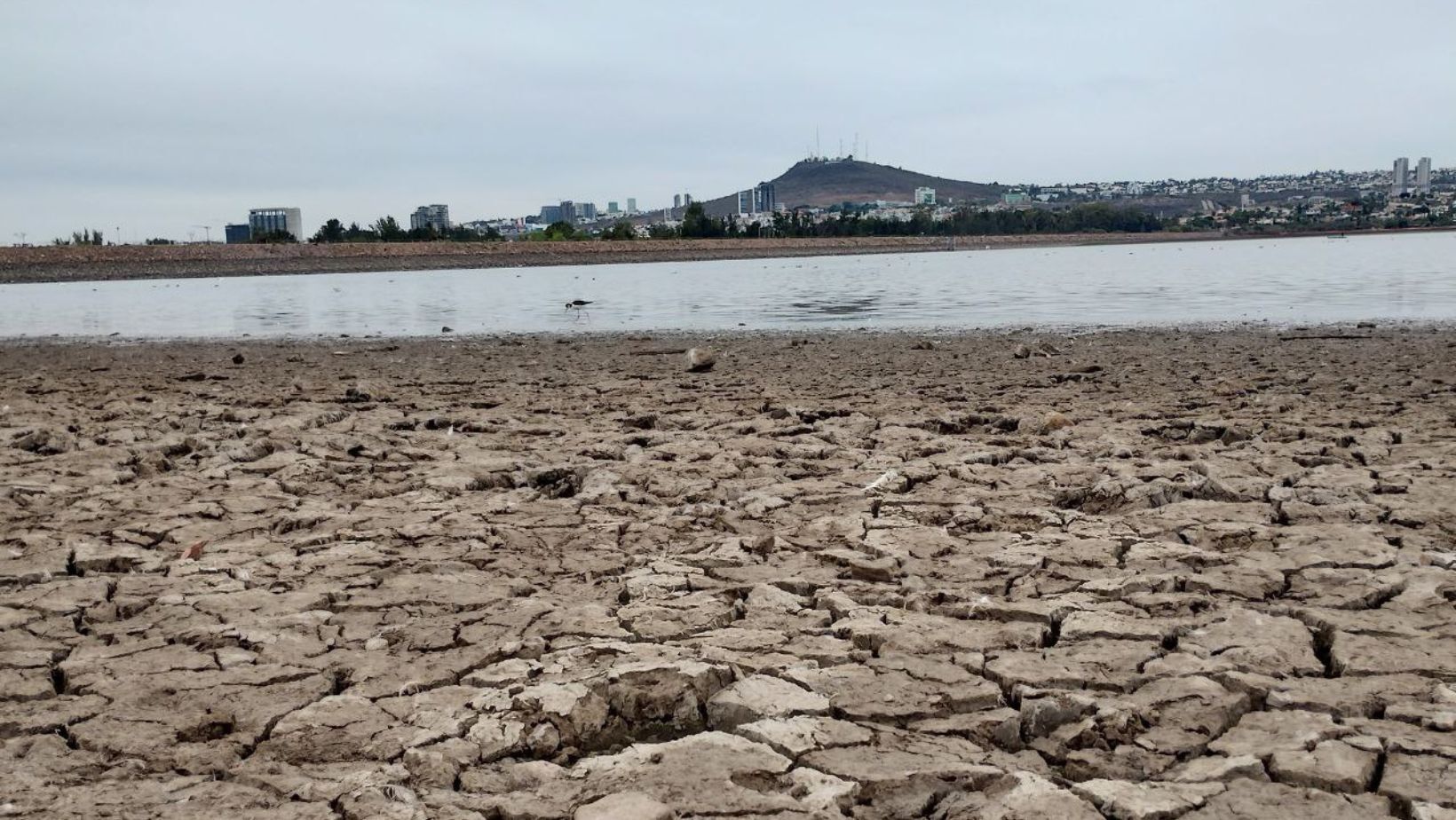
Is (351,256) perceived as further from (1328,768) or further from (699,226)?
(1328,768)

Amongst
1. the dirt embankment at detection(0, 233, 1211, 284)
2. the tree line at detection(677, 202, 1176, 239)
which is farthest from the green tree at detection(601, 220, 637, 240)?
the dirt embankment at detection(0, 233, 1211, 284)

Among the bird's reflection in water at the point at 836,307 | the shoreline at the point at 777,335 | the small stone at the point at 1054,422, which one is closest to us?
the small stone at the point at 1054,422

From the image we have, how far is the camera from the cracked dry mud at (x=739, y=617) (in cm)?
249

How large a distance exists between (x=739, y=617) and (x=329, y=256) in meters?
63.1

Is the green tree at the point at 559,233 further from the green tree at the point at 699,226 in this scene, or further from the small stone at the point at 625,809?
the small stone at the point at 625,809

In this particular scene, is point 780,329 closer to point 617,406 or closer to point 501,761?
point 617,406

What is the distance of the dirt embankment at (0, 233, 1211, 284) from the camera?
54.2 m

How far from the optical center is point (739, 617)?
353cm

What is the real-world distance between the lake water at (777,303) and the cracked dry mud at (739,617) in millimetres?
10007

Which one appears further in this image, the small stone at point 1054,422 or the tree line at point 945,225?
the tree line at point 945,225

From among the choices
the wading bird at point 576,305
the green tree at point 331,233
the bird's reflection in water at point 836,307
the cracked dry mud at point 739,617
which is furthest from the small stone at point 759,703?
the green tree at point 331,233

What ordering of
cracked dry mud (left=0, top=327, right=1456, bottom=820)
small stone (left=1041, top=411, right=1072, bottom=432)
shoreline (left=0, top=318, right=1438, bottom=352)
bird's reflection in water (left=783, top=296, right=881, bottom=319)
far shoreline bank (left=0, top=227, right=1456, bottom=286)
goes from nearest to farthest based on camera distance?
cracked dry mud (left=0, top=327, right=1456, bottom=820) → small stone (left=1041, top=411, right=1072, bottom=432) → shoreline (left=0, top=318, right=1438, bottom=352) → bird's reflection in water (left=783, top=296, right=881, bottom=319) → far shoreline bank (left=0, top=227, right=1456, bottom=286)

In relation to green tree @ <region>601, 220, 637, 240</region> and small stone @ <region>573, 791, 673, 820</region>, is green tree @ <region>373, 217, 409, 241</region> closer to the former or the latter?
green tree @ <region>601, 220, 637, 240</region>

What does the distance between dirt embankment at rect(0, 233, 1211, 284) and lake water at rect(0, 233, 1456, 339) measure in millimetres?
16901
